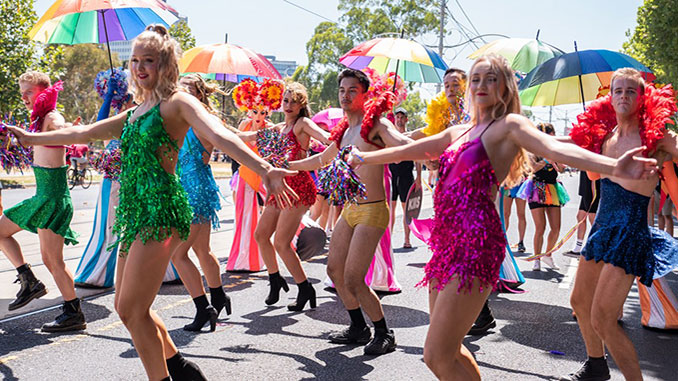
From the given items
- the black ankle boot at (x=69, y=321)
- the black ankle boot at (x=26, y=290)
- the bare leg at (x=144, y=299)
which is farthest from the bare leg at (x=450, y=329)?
the black ankle boot at (x=26, y=290)

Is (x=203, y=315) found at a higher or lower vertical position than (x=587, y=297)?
lower

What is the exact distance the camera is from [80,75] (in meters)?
47.5

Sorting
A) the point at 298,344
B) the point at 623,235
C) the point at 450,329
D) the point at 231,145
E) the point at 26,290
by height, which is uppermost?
the point at 231,145

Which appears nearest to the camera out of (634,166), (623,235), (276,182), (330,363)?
(634,166)

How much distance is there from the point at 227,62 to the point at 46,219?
307cm

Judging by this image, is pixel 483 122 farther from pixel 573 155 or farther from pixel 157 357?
pixel 157 357

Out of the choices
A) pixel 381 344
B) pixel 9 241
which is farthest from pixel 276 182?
pixel 9 241

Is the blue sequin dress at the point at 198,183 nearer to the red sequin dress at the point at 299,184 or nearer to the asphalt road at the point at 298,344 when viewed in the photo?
the red sequin dress at the point at 299,184

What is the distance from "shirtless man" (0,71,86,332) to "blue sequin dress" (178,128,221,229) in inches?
41.2

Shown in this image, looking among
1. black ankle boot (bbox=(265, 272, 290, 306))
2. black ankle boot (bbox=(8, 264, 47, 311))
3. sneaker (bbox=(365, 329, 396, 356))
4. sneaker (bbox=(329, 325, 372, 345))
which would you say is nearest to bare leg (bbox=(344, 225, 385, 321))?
sneaker (bbox=(365, 329, 396, 356))

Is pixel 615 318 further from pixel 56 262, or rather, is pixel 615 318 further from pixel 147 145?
pixel 56 262

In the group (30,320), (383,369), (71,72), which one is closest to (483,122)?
(383,369)

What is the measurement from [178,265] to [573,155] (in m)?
3.56

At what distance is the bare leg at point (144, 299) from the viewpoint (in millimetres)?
3344
